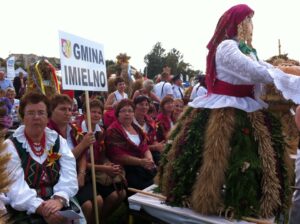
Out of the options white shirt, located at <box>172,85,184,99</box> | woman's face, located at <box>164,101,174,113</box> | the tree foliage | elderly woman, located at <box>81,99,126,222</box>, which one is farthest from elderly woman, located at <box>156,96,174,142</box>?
the tree foliage

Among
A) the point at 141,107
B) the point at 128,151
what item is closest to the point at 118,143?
A: the point at 128,151

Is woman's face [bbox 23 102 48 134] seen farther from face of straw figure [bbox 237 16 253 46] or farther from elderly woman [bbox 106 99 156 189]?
face of straw figure [bbox 237 16 253 46]

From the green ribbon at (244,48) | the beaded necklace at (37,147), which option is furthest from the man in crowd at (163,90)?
the beaded necklace at (37,147)

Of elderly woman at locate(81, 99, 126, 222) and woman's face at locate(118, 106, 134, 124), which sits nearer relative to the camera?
elderly woman at locate(81, 99, 126, 222)

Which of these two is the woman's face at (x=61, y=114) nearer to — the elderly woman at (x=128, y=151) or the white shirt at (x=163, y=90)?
Result: the elderly woman at (x=128, y=151)

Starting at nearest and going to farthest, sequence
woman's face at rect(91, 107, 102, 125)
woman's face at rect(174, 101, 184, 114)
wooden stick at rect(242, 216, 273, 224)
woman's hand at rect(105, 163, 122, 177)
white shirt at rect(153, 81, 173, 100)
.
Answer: wooden stick at rect(242, 216, 273, 224)
woman's hand at rect(105, 163, 122, 177)
woman's face at rect(91, 107, 102, 125)
woman's face at rect(174, 101, 184, 114)
white shirt at rect(153, 81, 173, 100)

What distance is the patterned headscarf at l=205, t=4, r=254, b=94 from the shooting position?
3.02 meters

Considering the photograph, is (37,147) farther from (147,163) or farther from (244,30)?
(244,30)

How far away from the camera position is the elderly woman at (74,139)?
11.9ft

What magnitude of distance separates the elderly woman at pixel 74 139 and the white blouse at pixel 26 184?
49 cm

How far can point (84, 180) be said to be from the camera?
3785mm

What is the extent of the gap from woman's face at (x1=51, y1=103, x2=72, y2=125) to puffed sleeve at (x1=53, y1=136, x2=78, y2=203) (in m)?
0.56

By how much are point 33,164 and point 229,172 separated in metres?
1.48

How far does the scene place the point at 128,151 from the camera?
4223 millimetres
